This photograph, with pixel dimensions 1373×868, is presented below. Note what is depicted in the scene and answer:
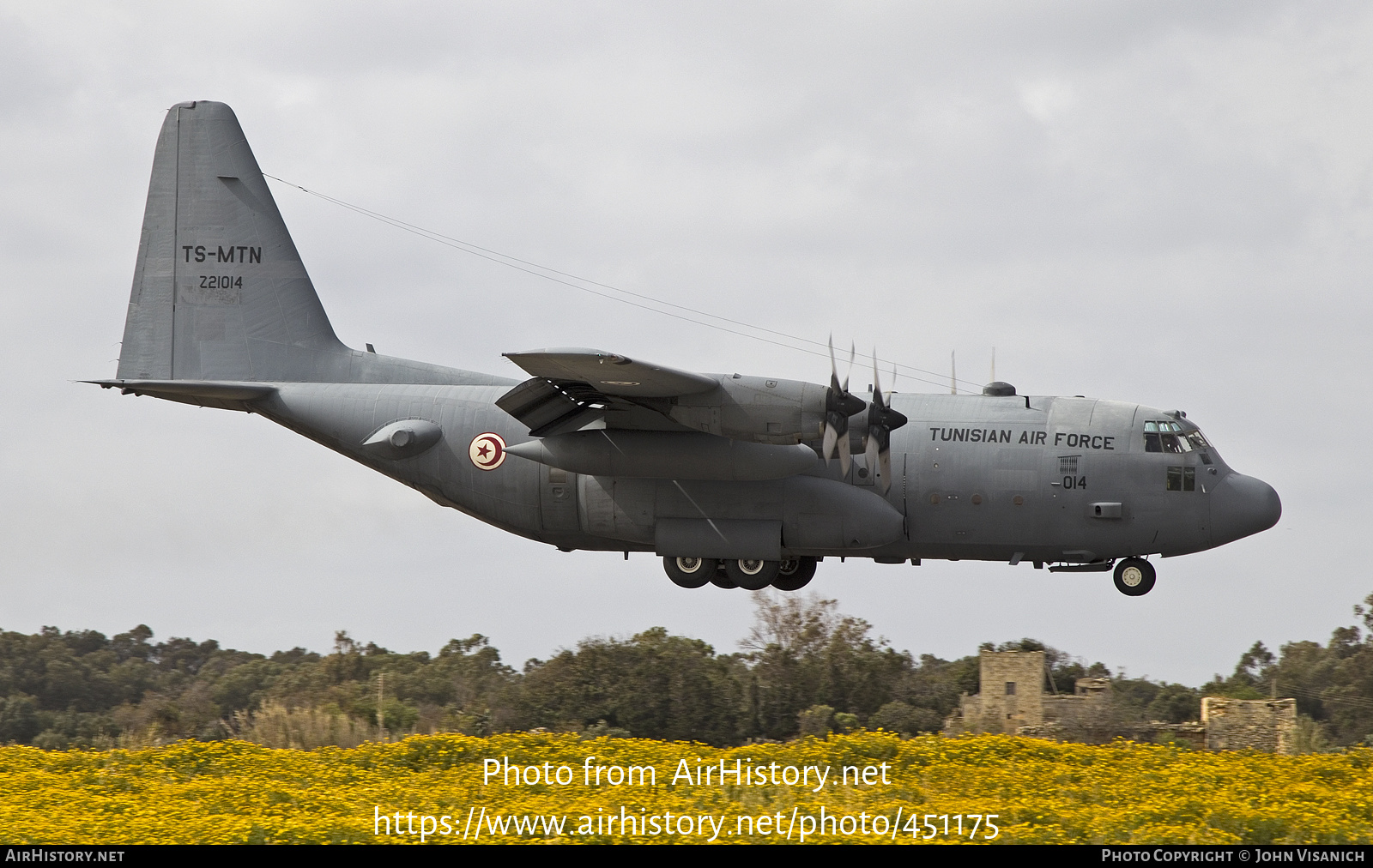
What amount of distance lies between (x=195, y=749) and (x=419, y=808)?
5.84 m

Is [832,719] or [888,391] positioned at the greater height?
[888,391]

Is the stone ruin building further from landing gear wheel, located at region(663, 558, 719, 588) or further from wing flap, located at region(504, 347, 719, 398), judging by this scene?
wing flap, located at region(504, 347, 719, 398)

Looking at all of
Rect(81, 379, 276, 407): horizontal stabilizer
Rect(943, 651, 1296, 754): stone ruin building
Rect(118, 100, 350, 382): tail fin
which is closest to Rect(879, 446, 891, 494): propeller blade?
Rect(943, 651, 1296, 754): stone ruin building

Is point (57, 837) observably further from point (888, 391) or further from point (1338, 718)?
point (1338, 718)

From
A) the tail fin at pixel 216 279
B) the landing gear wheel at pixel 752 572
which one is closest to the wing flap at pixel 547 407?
the landing gear wheel at pixel 752 572

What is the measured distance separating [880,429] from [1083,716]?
10.7m

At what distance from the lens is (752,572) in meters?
24.3

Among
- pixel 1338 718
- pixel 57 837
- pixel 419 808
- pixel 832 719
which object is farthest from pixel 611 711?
pixel 1338 718

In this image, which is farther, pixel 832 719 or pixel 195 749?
pixel 832 719

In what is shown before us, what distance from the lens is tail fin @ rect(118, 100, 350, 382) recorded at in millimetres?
27234

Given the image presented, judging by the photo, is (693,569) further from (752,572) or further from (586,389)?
(586,389)

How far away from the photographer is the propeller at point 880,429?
22062 mm

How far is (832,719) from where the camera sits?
29.3 m

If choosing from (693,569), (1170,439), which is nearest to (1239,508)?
(1170,439)
